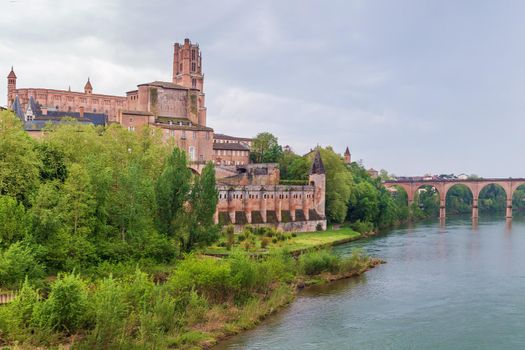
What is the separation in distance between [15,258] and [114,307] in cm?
486

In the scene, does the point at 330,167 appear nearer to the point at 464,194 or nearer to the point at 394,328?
the point at 394,328

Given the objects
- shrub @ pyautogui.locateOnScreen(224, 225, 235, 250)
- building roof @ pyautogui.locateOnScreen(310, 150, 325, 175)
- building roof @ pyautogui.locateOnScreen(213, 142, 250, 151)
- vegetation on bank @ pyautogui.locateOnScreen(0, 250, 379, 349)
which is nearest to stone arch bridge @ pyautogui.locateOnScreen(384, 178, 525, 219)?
building roof @ pyautogui.locateOnScreen(213, 142, 250, 151)

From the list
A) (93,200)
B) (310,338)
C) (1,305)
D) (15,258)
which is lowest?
(310,338)

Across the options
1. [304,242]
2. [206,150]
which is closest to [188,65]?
[206,150]

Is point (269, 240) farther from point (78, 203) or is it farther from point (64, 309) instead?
point (64, 309)

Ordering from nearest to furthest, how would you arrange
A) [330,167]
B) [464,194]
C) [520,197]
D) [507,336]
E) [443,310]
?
[507,336] → [443,310] → [330,167] → [464,194] → [520,197]

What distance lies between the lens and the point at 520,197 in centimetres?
10250

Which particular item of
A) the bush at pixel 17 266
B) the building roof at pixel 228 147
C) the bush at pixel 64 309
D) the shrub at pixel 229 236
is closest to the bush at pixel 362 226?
the shrub at pixel 229 236

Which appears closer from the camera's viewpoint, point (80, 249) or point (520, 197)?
point (80, 249)

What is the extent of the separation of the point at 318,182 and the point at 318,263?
22.9 metres

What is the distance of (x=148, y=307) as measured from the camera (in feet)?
Answer: 62.6

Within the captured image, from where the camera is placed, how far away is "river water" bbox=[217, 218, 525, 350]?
2019cm

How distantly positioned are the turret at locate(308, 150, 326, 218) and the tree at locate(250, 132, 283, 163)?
49.3 ft

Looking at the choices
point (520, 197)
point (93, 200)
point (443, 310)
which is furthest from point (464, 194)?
point (93, 200)
